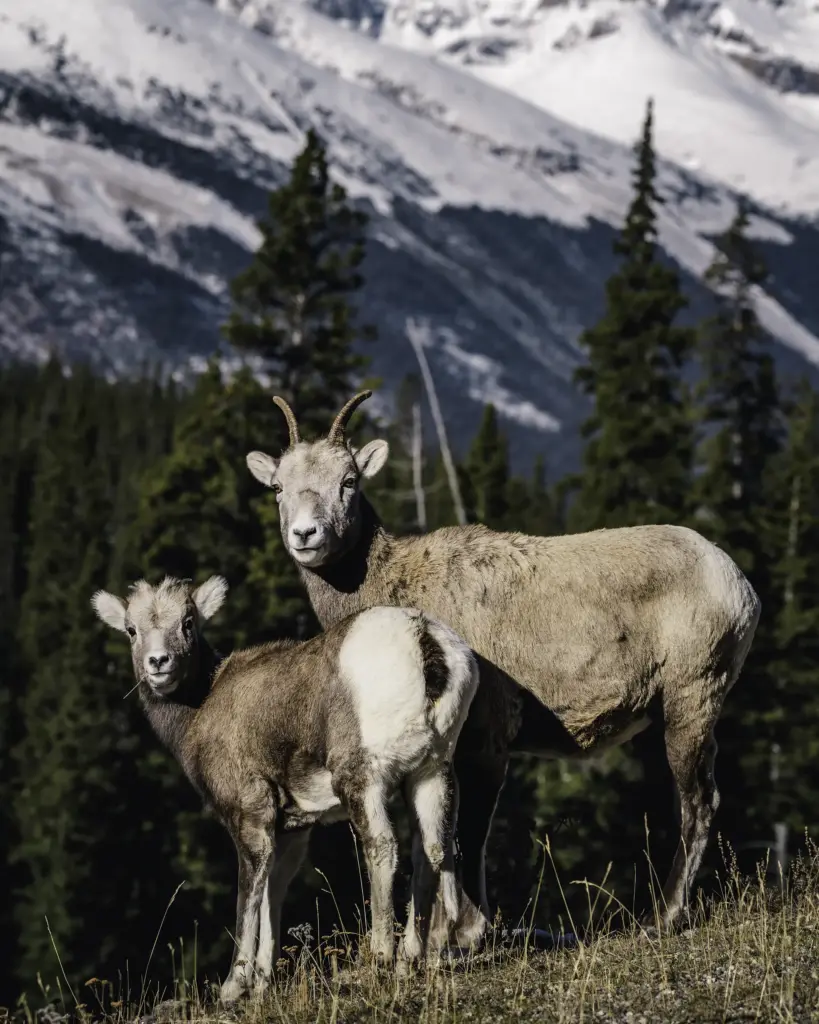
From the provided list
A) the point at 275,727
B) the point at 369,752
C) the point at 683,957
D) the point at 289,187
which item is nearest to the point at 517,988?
the point at 683,957

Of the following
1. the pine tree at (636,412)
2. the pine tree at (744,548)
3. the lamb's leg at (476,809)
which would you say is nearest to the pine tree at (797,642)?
the pine tree at (744,548)

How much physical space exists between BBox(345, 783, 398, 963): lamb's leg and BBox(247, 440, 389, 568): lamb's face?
2222mm

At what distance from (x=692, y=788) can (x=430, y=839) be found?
7.66ft

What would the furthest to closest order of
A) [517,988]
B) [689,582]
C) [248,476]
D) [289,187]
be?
[289,187] → [248,476] → [689,582] → [517,988]

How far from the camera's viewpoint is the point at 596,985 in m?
8.19

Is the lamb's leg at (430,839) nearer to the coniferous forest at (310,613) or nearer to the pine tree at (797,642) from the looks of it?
the coniferous forest at (310,613)

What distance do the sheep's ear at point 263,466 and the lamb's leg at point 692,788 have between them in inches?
132

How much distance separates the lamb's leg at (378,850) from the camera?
30.4ft

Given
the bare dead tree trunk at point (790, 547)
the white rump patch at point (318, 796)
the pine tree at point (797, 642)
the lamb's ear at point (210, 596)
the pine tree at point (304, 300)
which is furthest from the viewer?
the bare dead tree trunk at point (790, 547)

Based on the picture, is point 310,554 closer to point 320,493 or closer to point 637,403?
point 320,493

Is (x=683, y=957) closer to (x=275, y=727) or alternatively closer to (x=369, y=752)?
(x=369, y=752)

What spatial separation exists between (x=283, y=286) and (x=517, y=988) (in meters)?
27.9

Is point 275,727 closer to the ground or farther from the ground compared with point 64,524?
farther from the ground

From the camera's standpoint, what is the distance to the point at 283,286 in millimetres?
35188
